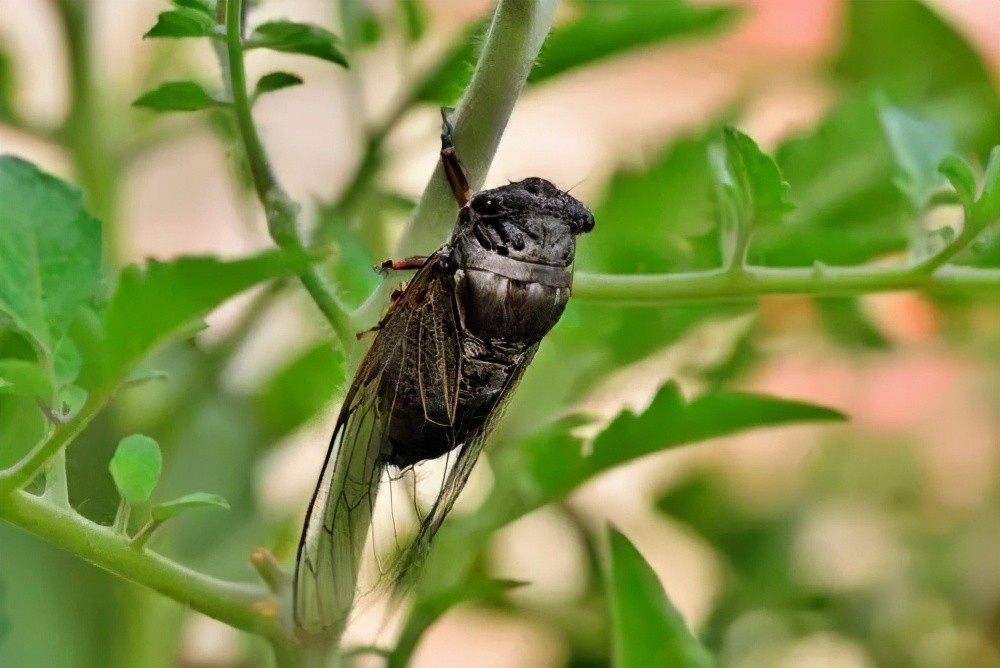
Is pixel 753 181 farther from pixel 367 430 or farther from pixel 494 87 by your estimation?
pixel 367 430

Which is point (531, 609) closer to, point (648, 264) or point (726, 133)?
point (648, 264)

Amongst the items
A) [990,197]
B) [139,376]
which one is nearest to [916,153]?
[990,197]

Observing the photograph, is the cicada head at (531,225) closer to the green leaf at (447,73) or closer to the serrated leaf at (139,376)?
the green leaf at (447,73)

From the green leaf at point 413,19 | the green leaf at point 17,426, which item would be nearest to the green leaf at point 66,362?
the green leaf at point 17,426

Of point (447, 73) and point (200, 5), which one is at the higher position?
point (200, 5)

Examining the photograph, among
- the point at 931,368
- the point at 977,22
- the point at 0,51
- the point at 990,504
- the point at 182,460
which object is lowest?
the point at 990,504

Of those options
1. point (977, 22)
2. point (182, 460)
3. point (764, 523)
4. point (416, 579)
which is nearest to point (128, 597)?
point (182, 460)
